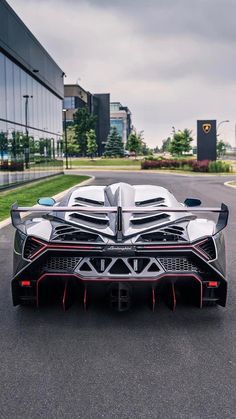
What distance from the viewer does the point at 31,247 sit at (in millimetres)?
4273

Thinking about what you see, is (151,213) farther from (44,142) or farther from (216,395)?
(44,142)

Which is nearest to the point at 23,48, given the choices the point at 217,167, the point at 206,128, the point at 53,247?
the point at 53,247

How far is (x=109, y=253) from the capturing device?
13.2 ft

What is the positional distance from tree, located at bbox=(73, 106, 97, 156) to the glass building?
6234 centimetres

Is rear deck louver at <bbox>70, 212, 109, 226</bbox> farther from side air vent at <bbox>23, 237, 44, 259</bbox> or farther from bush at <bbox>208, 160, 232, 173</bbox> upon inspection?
bush at <bbox>208, 160, 232, 173</bbox>

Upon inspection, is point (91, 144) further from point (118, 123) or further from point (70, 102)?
point (118, 123)

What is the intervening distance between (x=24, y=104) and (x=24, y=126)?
1.31m

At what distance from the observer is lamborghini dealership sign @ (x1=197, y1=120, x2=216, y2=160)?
51.6 meters

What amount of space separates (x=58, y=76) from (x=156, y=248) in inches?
1466

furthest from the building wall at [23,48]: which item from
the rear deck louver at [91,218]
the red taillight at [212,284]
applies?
the red taillight at [212,284]

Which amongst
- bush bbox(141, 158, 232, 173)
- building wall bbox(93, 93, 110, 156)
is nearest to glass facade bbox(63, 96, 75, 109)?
building wall bbox(93, 93, 110, 156)

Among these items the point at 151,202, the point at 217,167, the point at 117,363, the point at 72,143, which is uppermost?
the point at 72,143

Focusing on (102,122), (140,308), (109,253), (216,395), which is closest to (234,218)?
(140,308)

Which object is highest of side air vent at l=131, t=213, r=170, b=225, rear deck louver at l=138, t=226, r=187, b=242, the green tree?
the green tree
